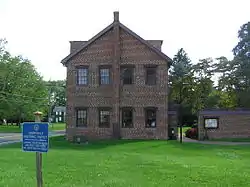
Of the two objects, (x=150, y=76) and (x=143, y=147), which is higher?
(x=150, y=76)

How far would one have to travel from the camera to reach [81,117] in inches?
1462

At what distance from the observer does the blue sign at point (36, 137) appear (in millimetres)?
8547

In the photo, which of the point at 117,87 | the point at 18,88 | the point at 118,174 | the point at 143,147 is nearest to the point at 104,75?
the point at 117,87

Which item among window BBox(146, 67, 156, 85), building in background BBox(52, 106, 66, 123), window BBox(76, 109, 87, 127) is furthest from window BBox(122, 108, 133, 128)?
building in background BBox(52, 106, 66, 123)

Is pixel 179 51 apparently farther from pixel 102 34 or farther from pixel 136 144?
pixel 136 144

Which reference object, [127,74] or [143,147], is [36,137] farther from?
[127,74]

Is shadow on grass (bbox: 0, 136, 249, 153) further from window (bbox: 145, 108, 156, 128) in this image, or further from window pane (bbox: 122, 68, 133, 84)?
window pane (bbox: 122, 68, 133, 84)

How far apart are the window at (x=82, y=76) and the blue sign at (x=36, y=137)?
28.5 m

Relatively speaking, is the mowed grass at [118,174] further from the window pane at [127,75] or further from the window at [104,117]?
the window pane at [127,75]

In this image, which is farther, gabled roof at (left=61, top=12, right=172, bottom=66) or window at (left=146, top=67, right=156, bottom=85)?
window at (left=146, top=67, right=156, bottom=85)

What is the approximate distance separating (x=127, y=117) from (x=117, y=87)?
274 cm

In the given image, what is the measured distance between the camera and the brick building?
3619cm

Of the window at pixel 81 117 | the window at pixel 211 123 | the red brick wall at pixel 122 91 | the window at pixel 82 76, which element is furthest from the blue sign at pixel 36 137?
the window at pixel 211 123

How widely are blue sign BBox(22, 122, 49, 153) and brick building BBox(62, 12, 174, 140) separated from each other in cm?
2734
